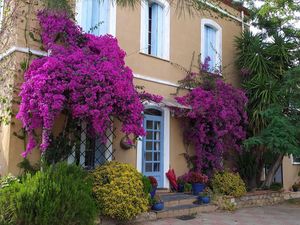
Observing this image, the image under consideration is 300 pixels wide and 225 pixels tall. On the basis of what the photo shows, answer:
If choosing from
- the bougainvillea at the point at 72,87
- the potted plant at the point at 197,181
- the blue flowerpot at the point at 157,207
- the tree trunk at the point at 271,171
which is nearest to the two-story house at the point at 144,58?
the bougainvillea at the point at 72,87

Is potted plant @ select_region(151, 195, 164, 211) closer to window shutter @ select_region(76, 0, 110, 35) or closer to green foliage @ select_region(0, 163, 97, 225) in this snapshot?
green foliage @ select_region(0, 163, 97, 225)

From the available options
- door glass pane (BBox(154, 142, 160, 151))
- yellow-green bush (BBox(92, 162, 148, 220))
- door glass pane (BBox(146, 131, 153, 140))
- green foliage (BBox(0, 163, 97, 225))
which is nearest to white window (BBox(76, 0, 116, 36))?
door glass pane (BBox(146, 131, 153, 140))

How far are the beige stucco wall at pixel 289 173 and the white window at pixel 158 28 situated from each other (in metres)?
8.74

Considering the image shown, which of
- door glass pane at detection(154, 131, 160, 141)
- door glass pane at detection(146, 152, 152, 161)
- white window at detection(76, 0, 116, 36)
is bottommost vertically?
door glass pane at detection(146, 152, 152, 161)

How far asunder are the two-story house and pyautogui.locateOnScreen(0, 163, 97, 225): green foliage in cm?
201

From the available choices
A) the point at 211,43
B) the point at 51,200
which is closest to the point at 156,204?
the point at 51,200

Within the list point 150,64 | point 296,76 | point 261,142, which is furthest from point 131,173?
point 296,76

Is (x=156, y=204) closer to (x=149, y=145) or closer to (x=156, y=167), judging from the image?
(x=156, y=167)

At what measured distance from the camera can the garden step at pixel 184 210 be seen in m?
9.74

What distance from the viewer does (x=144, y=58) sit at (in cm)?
1209

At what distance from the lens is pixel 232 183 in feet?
41.1

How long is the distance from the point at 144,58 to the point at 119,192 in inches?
200

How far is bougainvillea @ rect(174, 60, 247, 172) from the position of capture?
489 inches

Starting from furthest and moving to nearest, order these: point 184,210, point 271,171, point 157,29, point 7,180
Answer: point 271,171, point 157,29, point 184,210, point 7,180
